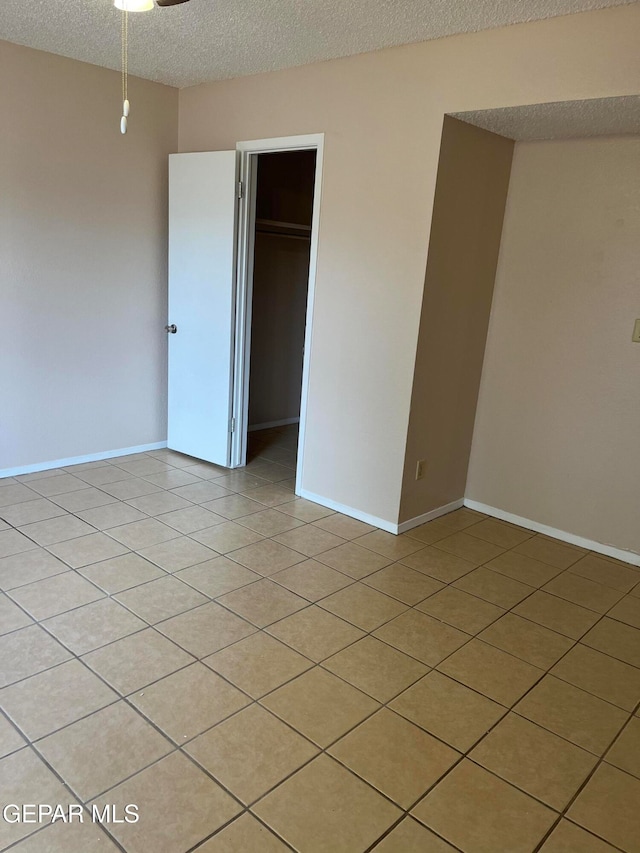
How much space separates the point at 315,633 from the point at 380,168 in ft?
7.34

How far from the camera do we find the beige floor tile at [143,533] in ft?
10.0

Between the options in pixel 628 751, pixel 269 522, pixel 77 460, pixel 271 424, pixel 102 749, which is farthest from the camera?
pixel 271 424

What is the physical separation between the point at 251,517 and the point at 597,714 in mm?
1961

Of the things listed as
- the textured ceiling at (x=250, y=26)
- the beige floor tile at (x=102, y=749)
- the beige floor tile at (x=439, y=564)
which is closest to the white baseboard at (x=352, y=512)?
the beige floor tile at (x=439, y=564)

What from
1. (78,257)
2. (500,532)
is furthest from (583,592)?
(78,257)

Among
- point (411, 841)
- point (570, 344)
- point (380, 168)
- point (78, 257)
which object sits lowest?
point (411, 841)

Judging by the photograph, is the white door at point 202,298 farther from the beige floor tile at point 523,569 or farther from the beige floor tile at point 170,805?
the beige floor tile at point 170,805

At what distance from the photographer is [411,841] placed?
1554 mm

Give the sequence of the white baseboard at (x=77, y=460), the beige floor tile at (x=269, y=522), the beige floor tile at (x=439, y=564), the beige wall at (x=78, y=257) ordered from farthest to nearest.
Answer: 1. the white baseboard at (x=77, y=460)
2. the beige wall at (x=78, y=257)
3. the beige floor tile at (x=269, y=522)
4. the beige floor tile at (x=439, y=564)

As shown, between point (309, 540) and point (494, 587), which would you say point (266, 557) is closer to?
point (309, 540)

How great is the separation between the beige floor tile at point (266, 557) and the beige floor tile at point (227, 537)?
50 mm

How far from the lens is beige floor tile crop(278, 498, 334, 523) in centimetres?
351

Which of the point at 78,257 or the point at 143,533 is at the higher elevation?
the point at 78,257

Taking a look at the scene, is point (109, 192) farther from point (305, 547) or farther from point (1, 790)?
point (1, 790)
